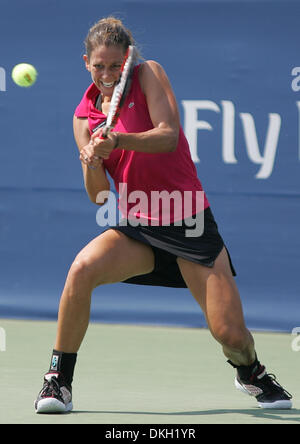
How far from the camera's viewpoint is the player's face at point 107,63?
3678 millimetres

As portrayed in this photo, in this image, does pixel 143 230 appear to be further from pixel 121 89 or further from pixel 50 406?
pixel 50 406

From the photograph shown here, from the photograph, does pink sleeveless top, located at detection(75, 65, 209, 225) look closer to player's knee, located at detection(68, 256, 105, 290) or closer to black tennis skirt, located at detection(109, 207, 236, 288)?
black tennis skirt, located at detection(109, 207, 236, 288)

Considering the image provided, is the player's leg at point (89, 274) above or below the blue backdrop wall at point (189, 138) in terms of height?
below

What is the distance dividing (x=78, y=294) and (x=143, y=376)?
983mm

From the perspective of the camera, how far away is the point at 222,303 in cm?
377

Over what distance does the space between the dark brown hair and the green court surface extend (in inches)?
51.2

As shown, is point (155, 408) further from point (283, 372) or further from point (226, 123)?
point (226, 123)

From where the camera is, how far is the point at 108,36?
369cm

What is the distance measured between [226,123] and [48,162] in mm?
1066

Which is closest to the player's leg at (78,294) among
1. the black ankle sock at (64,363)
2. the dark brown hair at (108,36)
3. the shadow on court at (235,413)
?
the black ankle sock at (64,363)

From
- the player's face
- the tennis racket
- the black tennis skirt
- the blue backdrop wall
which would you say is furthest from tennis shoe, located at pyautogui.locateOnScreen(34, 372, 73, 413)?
the blue backdrop wall

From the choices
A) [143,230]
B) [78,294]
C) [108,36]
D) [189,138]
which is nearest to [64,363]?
[78,294]

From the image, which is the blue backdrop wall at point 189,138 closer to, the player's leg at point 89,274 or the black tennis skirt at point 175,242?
the black tennis skirt at point 175,242

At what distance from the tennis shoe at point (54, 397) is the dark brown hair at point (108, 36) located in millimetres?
1175
